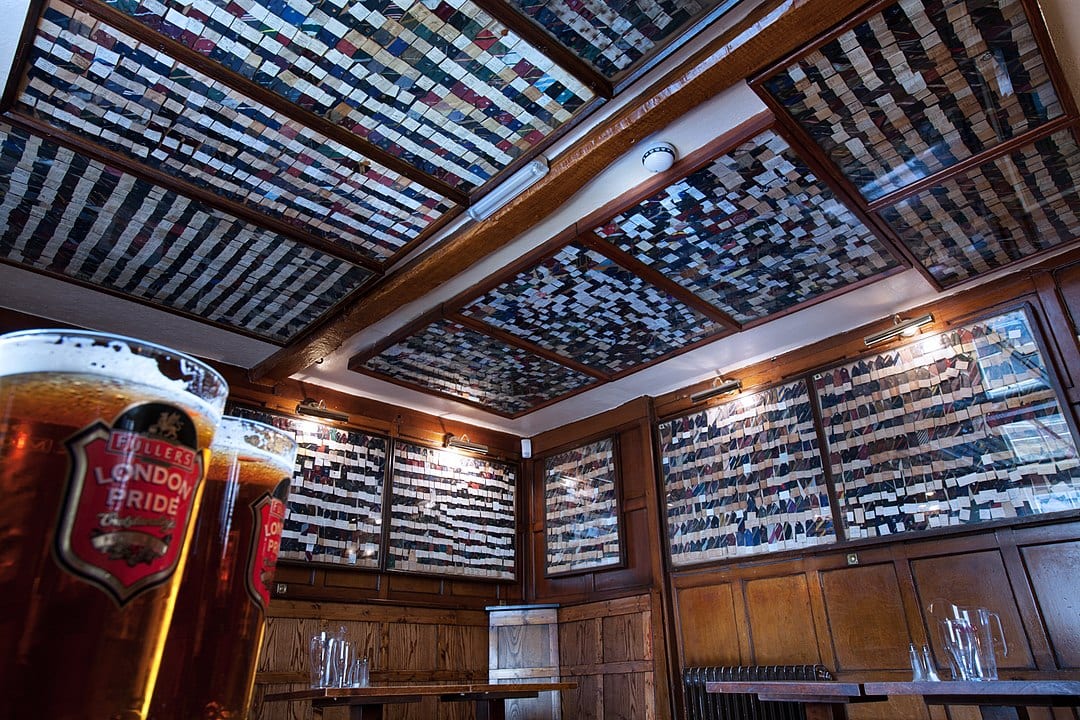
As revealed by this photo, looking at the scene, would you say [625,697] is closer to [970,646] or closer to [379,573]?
[379,573]

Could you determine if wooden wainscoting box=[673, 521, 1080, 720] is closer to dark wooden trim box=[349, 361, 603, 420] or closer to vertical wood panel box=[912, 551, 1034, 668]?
vertical wood panel box=[912, 551, 1034, 668]

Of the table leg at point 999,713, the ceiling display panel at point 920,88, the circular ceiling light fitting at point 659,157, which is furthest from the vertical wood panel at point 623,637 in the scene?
the ceiling display panel at point 920,88

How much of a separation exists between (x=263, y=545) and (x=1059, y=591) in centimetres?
492

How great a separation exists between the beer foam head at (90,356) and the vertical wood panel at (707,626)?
18.7 ft

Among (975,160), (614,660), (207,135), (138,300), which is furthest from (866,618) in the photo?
(138,300)

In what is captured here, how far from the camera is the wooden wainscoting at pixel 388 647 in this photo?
17.7 ft

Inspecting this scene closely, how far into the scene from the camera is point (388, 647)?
241 inches

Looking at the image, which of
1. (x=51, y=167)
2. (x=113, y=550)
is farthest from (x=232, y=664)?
(x=51, y=167)

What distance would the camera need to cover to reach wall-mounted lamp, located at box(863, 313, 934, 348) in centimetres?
499

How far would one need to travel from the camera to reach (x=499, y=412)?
709cm

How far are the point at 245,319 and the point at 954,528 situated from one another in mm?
5100

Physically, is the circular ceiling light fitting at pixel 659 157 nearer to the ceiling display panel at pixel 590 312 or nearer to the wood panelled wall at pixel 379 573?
the ceiling display panel at pixel 590 312

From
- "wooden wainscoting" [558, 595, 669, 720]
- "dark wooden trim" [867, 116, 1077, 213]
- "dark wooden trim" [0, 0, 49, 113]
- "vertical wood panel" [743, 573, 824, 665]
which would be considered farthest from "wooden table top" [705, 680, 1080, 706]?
"dark wooden trim" [0, 0, 49, 113]

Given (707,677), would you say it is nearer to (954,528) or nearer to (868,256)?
(954,528)
